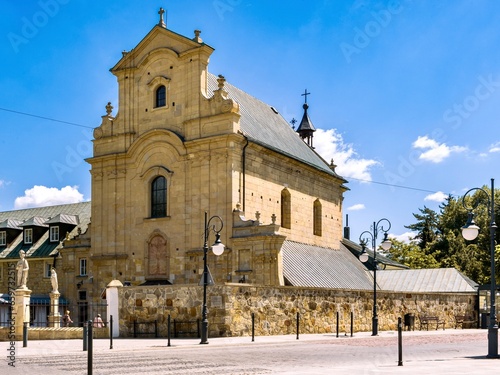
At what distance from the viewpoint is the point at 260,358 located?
62.4ft

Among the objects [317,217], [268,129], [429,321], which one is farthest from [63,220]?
[429,321]

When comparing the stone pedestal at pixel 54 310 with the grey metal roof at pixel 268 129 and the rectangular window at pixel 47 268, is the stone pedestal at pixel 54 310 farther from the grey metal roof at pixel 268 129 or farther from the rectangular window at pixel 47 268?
the grey metal roof at pixel 268 129

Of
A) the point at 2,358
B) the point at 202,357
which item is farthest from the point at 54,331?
the point at 202,357

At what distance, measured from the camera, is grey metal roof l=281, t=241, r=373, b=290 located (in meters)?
40.7

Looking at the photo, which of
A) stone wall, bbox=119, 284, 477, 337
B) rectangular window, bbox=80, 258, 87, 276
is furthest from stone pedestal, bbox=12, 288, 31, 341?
rectangular window, bbox=80, 258, 87, 276

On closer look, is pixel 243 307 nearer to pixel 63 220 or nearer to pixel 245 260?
pixel 245 260

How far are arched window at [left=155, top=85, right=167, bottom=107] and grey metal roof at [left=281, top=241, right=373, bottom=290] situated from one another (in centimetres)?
1114

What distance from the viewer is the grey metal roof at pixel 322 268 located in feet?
134

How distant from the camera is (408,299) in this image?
39594mm

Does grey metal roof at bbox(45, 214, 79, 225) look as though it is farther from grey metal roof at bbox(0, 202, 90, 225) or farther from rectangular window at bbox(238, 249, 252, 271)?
rectangular window at bbox(238, 249, 252, 271)

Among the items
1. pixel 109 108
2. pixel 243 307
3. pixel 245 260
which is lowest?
pixel 243 307

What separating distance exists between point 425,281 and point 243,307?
84.4 ft

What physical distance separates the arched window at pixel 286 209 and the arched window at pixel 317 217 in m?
4.70

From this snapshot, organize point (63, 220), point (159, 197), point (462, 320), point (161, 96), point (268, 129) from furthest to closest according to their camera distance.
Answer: point (63, 220) < point (268, 129) < point (161, 96) < point (159, 197) < point (462, 320)
